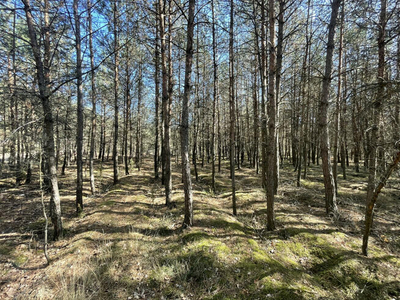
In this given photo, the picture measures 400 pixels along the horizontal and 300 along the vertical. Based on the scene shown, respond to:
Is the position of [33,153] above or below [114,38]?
below

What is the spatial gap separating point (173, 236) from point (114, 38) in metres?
12.7

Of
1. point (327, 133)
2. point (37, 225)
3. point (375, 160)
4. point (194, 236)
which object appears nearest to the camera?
point (375, 160)

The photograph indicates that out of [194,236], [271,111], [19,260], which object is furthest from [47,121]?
[271,111]

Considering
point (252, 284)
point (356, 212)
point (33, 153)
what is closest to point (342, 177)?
point (356, 212)

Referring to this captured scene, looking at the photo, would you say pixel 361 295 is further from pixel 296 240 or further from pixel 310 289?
pixel 296 240

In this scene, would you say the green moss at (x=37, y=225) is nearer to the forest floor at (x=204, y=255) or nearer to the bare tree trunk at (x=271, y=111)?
the forest floor at (x=204, y=255)

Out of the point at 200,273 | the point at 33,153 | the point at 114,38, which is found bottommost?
the point at 200,273

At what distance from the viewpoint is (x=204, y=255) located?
4.49 metres

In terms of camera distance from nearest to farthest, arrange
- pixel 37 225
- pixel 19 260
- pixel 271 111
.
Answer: pixel 19 260 → pixel 271 111 → pixel 37 225

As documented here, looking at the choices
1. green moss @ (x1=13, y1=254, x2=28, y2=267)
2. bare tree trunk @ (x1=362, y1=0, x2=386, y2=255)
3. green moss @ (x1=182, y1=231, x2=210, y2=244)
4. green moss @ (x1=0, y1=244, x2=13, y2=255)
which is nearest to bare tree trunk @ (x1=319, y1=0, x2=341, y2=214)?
bare tree trunk @ (x1=362, y1=0, x2=386, y2=255)

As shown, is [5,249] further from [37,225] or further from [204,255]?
[204,255]

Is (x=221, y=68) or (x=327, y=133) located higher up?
(x=221, y=68)

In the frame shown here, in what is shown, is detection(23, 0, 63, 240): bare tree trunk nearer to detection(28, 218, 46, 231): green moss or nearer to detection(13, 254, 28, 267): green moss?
detection(13, 254, 28, 267): green moss

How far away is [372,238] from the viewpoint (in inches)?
227
